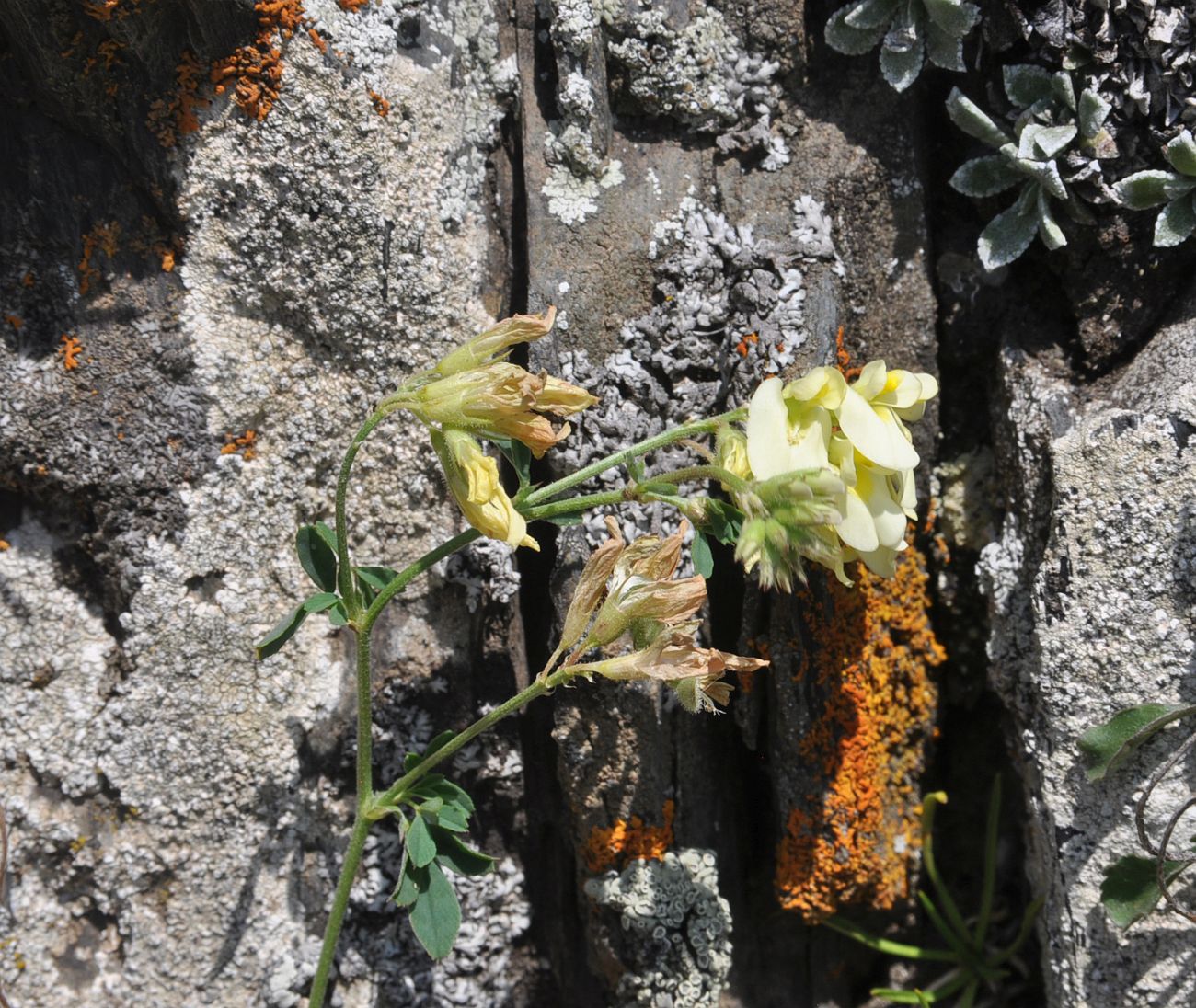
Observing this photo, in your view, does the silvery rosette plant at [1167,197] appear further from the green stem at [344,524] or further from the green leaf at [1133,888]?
the green stem at [344,524]

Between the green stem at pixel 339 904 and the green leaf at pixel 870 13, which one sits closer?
the green stem at pixel 339 904

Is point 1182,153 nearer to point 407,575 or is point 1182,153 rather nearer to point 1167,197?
point 1167,197

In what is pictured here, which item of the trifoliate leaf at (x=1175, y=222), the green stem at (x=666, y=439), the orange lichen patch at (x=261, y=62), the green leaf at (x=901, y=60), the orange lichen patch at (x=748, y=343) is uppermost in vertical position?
the green leaf at (x=901, y=60)

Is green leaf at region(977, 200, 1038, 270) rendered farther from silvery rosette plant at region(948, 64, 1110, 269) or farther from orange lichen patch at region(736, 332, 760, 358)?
orange lichen patch at region(736, 332, 760, 358)

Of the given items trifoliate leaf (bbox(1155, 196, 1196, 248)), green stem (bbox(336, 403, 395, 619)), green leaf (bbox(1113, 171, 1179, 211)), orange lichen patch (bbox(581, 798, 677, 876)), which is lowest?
orange lichen patch (bbox(581, 798, 677, 876))

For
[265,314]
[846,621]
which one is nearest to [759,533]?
[846,621]

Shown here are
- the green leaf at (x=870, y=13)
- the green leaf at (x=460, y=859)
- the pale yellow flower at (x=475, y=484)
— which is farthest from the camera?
the green leaf at (x=870, y=13)

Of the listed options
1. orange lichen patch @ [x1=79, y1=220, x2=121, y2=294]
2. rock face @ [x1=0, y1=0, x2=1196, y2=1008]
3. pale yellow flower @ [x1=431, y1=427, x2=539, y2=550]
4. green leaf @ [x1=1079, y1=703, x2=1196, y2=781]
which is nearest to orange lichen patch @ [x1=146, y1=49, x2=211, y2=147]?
rock face @ [x1=0, y1=0, x2=1196, y2=1008]

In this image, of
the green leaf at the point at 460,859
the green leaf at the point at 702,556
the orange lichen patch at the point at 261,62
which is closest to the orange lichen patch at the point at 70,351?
the orange lichen patch at the point at 261,62

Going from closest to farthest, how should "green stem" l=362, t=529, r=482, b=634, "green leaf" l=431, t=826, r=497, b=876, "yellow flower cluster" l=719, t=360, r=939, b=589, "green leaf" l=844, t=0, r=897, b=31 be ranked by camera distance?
"yellow flower cluster" l=719, t=360, r=939, b=589, "green stem" l=362, t=529, r=482, b=634, "green leaf" l=431, t=826, r=497, b=876, "green leaf" l=844, t=0, r=897, b=31
